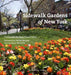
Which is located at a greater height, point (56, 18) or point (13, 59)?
point (56, 18)

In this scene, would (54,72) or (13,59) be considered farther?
(13,59)

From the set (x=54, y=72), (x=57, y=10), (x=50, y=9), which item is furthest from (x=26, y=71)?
(x=50, y=9)

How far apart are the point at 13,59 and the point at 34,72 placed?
0.61 m

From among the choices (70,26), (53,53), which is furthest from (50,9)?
Answer: (53,53)

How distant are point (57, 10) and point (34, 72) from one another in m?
26.2

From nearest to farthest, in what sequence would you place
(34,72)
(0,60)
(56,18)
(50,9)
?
(34,72)
(0,60)
(56,18)
(50,9)

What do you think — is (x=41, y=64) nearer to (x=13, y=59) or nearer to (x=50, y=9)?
(x=13, y=59)

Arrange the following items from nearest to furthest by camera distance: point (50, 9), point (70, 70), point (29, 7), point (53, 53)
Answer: point (70, 70), point (53, 53), point (29, 7), point (50, 9)

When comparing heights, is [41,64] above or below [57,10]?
below

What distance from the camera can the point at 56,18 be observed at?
26422 millimetres

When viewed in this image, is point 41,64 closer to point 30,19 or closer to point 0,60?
point 0,60

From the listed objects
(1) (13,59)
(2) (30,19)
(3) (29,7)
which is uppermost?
(3) (29,7)

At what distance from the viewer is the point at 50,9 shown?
29781 mm

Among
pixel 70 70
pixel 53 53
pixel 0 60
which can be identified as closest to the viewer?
pixel 70 70
